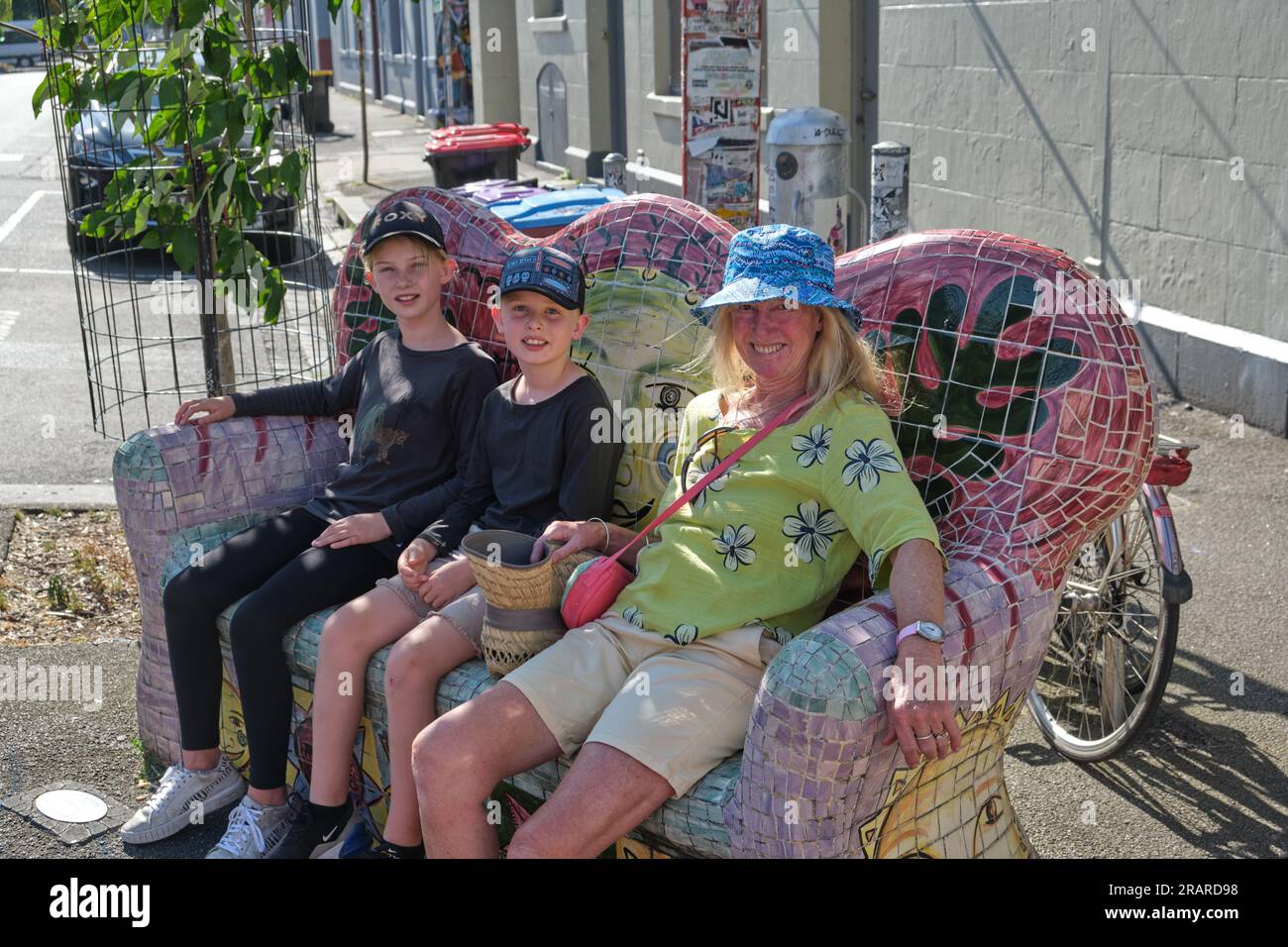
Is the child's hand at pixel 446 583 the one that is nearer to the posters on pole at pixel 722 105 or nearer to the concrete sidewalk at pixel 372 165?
the posters on pole at pixel 722 105

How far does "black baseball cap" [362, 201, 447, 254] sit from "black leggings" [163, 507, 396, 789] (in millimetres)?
A: 781

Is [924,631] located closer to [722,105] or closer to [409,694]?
[409,694]

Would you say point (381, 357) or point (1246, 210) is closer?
point (381, 357)

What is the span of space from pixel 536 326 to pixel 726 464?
→ 26.6 inches

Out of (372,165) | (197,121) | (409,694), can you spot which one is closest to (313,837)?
(409,694)

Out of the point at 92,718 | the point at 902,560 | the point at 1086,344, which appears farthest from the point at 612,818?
the point at 92,718

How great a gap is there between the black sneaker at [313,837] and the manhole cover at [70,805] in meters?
0.71

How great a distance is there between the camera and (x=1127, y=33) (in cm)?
712

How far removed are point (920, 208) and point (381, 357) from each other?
612 cm

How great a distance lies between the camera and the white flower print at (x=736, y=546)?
289 centimetres

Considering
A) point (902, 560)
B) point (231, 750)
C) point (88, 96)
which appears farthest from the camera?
point (88, 96)

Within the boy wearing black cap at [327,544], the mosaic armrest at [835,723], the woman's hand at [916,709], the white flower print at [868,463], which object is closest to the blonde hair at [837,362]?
the white flower print at [868,463]

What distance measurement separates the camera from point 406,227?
377cm
